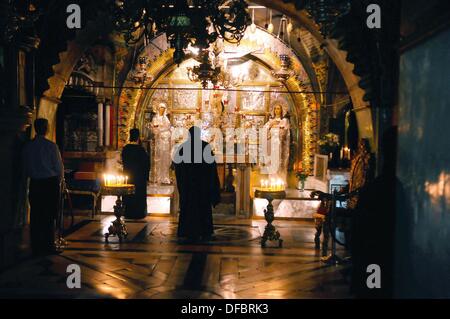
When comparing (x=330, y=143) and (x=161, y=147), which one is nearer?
(x=330, y=143)

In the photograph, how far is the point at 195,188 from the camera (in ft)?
28.3

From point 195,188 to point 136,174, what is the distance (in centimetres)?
189

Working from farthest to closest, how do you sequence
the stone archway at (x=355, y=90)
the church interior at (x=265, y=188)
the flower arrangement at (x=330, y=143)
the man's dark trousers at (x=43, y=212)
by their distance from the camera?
the flower arrangement at (x=330, y=143), the man's dark trousers at (x=43, y=212), the stone archway at (x=355, y=90), the church interior at (x=265, y=188)

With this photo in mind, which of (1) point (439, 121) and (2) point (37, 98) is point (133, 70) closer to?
(2) point (37, 98)

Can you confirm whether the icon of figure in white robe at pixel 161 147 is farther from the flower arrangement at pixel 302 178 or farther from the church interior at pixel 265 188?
the flower arrangement at pixel 302 178

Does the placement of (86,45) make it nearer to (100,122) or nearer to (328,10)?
(328,10)

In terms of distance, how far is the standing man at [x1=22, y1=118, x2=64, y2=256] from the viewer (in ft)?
21.4

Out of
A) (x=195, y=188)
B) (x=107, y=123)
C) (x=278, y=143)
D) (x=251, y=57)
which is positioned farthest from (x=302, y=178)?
(x=107, y=123)

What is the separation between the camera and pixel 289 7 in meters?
7.23

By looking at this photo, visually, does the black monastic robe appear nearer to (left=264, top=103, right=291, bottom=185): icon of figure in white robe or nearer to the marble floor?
the marble floor

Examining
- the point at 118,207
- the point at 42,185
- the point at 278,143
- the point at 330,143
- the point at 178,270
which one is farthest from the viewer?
the point at 278,143

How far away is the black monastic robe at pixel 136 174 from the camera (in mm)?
9836

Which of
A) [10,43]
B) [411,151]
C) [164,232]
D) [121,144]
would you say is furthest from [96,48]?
[411,151]

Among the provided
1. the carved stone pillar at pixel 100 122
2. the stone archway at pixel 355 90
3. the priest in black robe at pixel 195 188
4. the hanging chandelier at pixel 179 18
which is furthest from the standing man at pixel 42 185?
the carved stone pillar at pixel 100 122
